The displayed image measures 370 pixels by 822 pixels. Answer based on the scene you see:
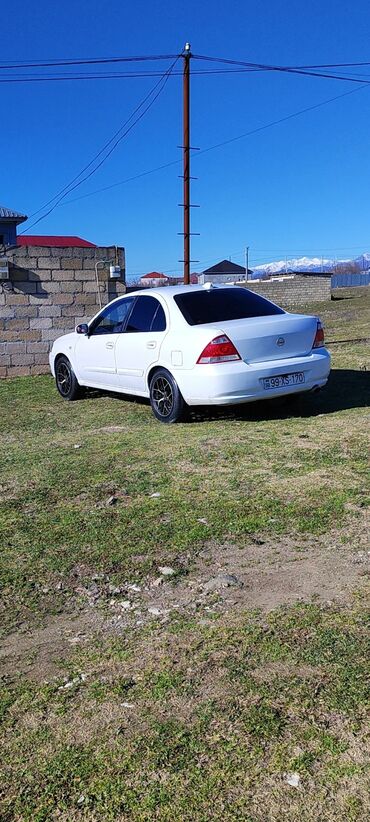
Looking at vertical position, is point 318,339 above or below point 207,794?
above

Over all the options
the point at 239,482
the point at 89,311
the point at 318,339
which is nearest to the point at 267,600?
the point at 239,482

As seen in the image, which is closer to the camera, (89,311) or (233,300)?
(233,300)

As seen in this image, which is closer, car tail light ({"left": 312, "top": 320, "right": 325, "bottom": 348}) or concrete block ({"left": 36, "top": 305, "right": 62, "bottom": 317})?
car tail light ({"left": 312, "top": 320, "right": 325, "bottom": 348})

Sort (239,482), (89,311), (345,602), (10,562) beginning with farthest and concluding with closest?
(89,311) < (239,482) < (10,562) < (345,602)

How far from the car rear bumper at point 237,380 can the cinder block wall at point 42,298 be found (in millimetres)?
6557

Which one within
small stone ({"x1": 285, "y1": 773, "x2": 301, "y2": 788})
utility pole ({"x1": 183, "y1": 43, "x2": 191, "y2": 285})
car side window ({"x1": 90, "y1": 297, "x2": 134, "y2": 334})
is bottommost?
small stone ({"x1": 285, "y1": 773, "x2": 301, "y2": 788})

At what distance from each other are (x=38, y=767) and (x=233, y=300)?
19.8 ft

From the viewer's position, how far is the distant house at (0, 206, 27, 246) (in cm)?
3962

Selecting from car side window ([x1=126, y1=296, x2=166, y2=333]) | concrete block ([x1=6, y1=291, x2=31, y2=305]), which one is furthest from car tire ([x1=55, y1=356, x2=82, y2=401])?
concrete block ([x1=6, y1=291, x2=31, y2=305])

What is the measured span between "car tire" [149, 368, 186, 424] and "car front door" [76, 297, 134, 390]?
1.04 m

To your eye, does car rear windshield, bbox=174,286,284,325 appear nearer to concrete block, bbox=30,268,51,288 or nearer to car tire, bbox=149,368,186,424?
car tire, bbox=149,368,186,424

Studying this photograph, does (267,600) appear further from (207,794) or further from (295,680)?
(207,794)

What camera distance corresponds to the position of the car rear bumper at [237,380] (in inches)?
271

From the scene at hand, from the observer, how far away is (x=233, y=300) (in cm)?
776
